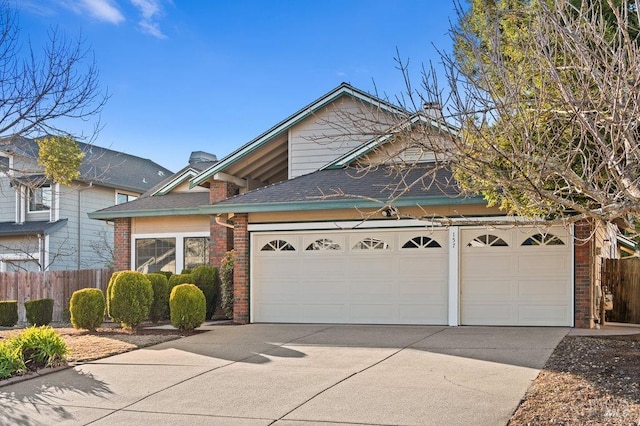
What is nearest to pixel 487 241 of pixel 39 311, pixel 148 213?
pixel 148 213

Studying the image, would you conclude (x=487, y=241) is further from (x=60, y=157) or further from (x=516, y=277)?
(x=60, y=157)

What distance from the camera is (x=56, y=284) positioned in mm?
19031

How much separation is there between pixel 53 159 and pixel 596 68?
9821mm

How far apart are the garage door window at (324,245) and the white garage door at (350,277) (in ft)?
0.08

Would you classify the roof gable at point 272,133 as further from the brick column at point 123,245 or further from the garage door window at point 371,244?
the garage door window at point 371,244

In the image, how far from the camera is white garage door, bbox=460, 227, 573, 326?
45.3 feet

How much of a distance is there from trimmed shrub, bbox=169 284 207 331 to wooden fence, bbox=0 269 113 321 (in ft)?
18.8

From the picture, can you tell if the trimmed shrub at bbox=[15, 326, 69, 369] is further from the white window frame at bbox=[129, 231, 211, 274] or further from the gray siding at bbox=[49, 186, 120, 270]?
the gray siding at bbox=[49, 186, 120, 270]

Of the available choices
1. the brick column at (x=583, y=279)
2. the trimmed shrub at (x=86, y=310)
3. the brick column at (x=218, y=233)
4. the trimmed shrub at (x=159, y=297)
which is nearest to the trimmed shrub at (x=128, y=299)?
the trimmed shrub at (x=86, y=310)

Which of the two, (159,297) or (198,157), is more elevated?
(198,157)

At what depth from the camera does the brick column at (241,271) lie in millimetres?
15977

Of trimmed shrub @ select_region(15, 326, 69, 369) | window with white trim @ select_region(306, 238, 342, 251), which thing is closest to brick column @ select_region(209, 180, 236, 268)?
window with white trim @ select_region(306, 238, 342, 251)

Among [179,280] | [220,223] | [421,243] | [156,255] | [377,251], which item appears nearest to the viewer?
[421,243]

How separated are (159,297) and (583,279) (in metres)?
9.91
